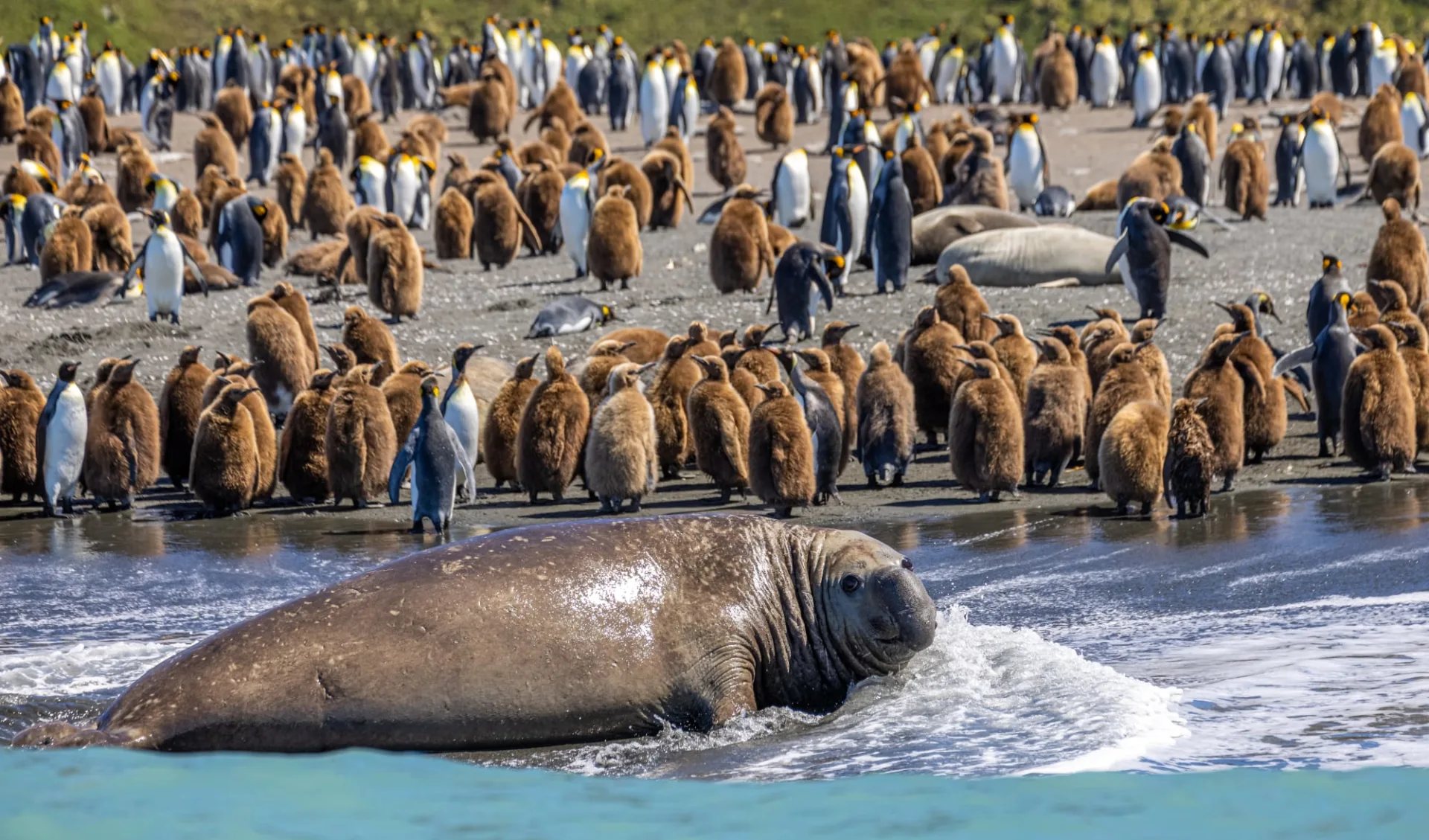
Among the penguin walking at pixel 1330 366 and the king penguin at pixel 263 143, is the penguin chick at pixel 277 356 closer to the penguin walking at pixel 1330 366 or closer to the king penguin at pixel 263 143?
the penguin walking at pixel 1330 366

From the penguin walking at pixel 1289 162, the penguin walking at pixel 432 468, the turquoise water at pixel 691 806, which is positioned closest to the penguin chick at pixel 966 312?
the penguin walking at pixel 432 468

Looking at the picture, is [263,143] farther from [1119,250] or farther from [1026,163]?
[1119,250]

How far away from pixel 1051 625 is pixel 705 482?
4617 mm

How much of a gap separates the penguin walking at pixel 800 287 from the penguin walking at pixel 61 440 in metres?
Answer: 5.43

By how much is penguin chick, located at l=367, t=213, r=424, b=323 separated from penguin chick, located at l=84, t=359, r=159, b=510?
4.58 m

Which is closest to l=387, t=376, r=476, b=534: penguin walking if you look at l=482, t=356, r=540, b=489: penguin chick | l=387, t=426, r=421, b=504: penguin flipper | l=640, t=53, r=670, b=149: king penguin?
l=387, t=426, r=421, b=504: penguin flipper

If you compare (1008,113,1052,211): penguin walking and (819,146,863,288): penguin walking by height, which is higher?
(1008,113,1052,211): penguin walking

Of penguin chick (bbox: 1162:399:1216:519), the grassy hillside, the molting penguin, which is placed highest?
the grassy hillside

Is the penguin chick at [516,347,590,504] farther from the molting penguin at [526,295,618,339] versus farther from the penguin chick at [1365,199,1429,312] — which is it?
the penguin chick at [1365,199,1429,312]

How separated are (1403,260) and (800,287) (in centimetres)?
479

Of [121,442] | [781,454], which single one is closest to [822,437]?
[781,454]

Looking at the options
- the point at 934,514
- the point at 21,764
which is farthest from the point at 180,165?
the point at 21,764

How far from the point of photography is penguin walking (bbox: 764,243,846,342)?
14266 millimetres

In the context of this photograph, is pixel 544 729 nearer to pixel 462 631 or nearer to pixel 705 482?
pixel 462 631
